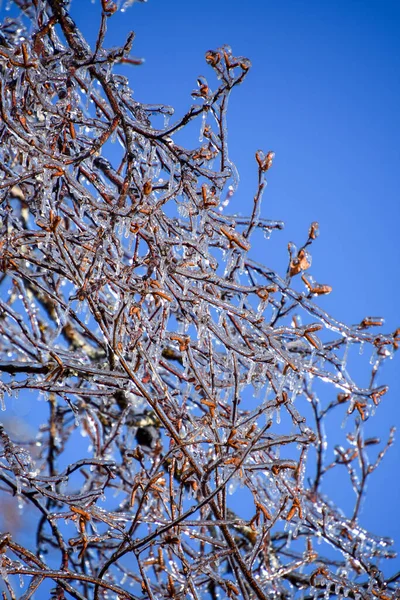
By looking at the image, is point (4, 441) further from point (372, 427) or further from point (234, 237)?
point (372, 427)

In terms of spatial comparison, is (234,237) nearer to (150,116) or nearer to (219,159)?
(219,159)

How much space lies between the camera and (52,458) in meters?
4.21

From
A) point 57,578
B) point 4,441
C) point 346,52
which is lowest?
point 57,578

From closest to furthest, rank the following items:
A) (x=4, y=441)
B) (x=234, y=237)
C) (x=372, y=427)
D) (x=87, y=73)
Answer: (x=234, y=237)
(x=87, y=73)
(x=4, y=441)
(x=372, y=427)

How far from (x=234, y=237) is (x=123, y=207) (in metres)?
0.39

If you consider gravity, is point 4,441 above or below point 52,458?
below

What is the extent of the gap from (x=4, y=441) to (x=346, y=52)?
7358cm

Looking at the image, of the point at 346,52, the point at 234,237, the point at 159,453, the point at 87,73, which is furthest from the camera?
the point at 346,52

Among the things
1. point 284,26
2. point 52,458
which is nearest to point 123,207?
point 52,458

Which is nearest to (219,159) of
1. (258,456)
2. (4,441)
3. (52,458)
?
(258,456)

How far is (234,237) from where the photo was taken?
6.50ft

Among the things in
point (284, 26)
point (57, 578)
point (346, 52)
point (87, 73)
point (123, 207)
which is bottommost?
point (57, 578)

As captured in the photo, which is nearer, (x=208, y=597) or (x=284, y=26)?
(x=208, y=597)

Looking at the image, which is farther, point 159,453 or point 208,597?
point 208,597
